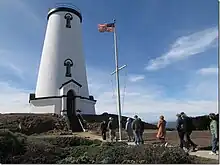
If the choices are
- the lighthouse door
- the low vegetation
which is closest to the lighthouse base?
the lighthouse door

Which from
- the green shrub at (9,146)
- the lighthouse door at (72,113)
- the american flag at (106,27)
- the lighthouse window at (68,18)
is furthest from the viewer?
the lighthouse window at (68,18)

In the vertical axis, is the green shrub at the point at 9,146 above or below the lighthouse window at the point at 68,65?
below

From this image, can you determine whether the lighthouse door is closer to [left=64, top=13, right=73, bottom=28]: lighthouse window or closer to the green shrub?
[left=64, top=13, right=73, bottom=28]: lighthouse window

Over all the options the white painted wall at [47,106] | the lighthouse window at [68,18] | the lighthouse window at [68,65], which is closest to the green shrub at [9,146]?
the white painted wall at [47,106]

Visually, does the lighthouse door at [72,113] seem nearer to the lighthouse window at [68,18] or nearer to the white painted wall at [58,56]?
the white painted wall at [58,56]

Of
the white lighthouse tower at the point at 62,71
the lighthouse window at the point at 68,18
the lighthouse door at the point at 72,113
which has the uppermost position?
the lighthouse window at the point at 68,18

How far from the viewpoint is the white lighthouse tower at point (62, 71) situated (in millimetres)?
28562

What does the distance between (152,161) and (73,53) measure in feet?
75.8

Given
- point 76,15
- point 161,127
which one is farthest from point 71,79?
point 161,127

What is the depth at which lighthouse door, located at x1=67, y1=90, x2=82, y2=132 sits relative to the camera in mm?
25391

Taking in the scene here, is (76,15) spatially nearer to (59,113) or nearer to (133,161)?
(59,113)

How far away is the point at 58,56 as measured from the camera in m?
29.5

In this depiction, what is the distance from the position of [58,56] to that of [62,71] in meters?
1.68

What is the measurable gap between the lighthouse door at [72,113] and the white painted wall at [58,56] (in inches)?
50.4
